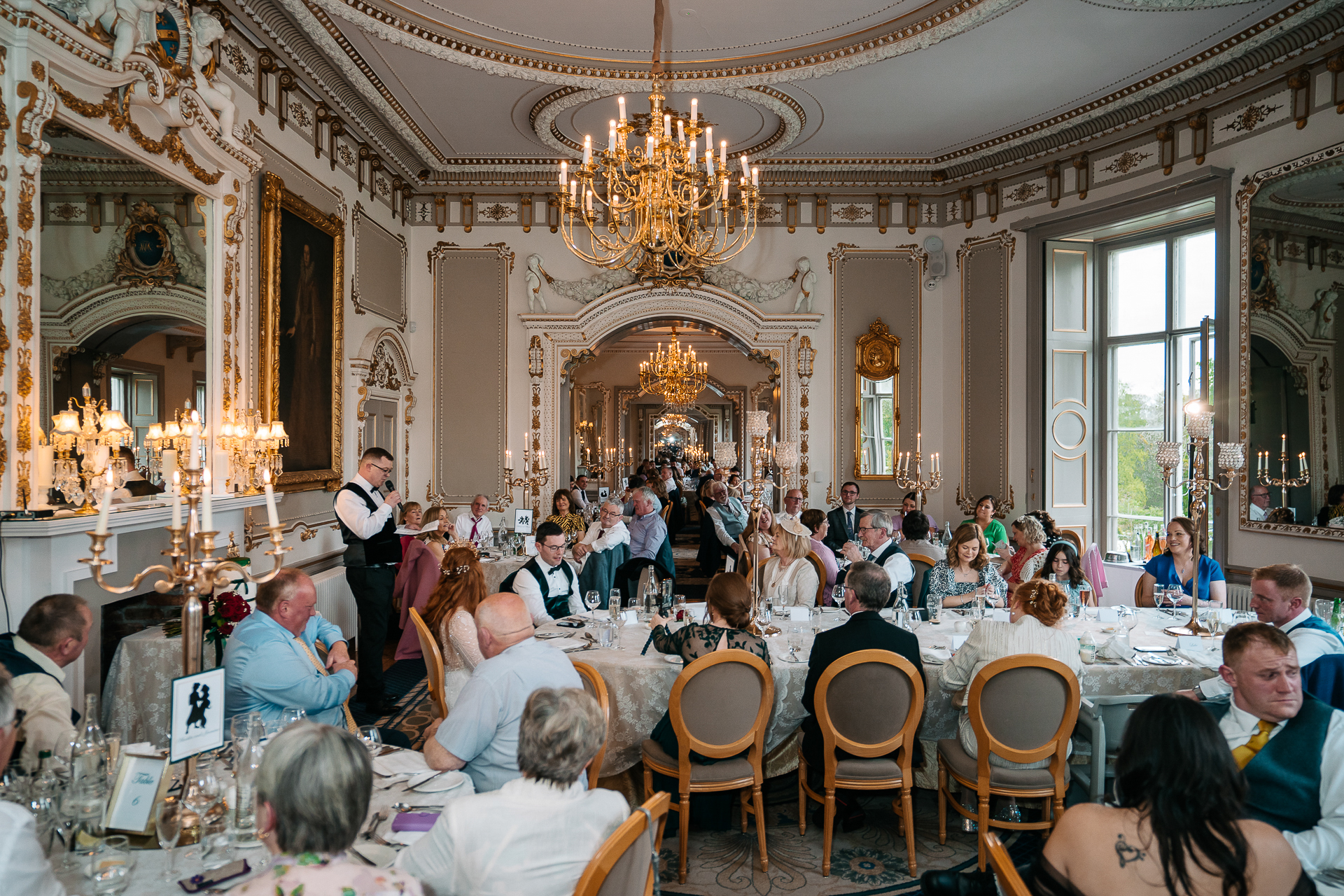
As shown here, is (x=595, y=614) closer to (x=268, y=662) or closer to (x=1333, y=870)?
(x=268, y=662)

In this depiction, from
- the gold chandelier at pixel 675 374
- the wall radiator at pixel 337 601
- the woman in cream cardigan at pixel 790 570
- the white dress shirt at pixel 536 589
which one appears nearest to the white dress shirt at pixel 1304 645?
the woman in cream cardigan at pixel 790 570

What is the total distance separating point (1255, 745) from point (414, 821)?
8.26ft

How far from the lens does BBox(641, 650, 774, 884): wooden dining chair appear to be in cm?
351

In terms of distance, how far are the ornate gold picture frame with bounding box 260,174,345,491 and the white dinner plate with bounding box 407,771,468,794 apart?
4.26m

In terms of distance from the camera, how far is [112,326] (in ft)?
13.9

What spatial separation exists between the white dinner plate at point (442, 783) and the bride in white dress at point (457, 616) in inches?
47.9

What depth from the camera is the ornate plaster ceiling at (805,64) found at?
608 cm

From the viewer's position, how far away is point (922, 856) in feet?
12.4

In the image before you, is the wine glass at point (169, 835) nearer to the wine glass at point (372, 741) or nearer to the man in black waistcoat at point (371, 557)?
the wine glass at point (372, 741)

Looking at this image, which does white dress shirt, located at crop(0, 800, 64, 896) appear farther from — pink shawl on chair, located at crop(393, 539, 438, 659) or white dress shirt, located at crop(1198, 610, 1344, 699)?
pink shawl on chair, located at crop(393, 539, 438, 659)

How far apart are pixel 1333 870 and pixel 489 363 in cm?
895

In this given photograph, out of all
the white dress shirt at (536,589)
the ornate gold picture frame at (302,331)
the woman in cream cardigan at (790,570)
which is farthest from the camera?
the ornate gold picture frame at (302,331)
